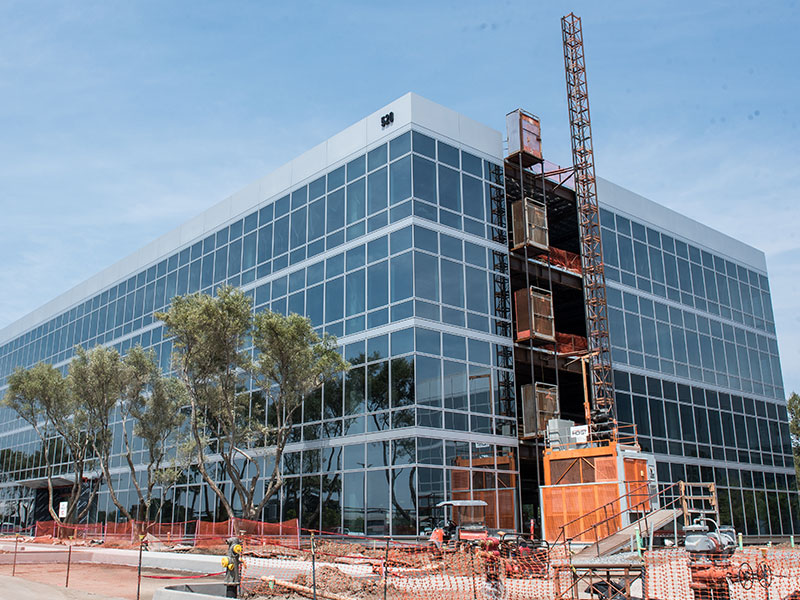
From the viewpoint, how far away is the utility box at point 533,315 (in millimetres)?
34406

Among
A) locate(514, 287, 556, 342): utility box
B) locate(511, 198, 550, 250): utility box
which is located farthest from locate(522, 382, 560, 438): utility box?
locate(511, 198, 550, 250): utility box

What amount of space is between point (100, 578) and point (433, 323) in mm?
15253

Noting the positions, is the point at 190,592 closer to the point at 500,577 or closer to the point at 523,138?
the point at 500,577

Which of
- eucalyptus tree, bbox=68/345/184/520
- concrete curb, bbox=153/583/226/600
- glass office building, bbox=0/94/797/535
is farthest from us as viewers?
eucalyptus tree, bbox=68/345/184/520

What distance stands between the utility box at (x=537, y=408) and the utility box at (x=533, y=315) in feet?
7.54

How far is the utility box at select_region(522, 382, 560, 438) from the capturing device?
3331 centimetres

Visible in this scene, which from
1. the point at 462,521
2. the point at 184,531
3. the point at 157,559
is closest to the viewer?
the point at 157,559

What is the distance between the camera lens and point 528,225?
118 feet

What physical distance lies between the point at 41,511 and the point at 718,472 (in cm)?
4864

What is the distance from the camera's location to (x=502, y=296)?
115ft

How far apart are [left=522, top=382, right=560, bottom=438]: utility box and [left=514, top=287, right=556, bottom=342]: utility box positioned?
7.54 ft

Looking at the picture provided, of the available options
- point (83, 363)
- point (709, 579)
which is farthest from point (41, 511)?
point (709, 579)

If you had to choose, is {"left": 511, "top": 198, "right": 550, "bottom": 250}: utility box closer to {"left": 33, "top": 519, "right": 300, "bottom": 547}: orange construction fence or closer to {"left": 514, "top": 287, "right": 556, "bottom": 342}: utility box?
{"left": 514, "top": 287, "right": 556, "bottom": 342}: utility box

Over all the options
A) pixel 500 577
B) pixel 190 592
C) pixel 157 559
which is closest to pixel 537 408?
pixel 157 559
